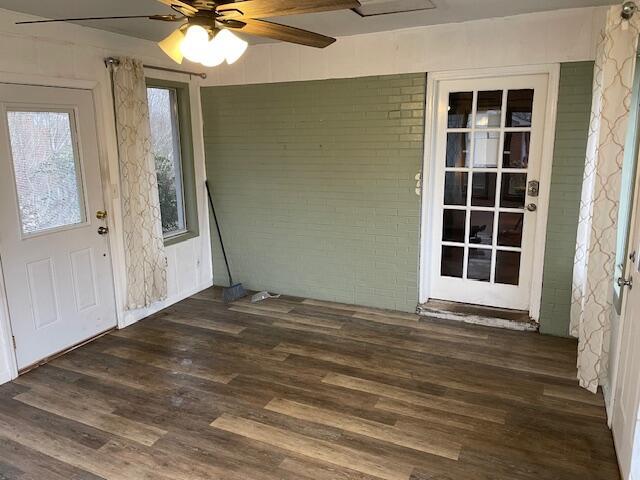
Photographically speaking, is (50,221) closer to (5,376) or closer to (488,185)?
(5,376)

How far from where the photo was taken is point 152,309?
4391mm

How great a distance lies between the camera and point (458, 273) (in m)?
4.23

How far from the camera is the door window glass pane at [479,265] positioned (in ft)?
13.4

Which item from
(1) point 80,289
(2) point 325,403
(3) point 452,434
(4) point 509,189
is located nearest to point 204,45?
(2) point 325,403

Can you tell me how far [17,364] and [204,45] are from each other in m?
2.64

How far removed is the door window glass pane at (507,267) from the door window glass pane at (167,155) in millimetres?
3014

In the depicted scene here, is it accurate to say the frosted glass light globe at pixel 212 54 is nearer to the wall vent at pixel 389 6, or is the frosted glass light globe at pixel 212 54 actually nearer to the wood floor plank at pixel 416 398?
the wall vent at pixel 389 6

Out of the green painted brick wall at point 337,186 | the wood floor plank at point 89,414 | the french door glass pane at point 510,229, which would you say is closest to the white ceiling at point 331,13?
the green painted brick wall at point 337,186

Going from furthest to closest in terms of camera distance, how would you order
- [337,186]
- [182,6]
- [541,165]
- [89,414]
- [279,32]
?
[337,186] < [541,165] < [89,414] < [279,32] < [182,6]

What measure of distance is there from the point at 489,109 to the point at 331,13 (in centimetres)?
147

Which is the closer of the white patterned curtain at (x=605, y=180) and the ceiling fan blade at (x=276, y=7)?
the ceiling fan blade at (x=276, y=7)

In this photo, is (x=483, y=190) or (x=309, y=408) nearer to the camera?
(x=309, y=408)

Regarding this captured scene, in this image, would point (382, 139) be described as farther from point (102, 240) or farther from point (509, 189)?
point (102, 240)

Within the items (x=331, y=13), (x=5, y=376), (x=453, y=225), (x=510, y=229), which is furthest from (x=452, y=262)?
(x=5, y=376)
